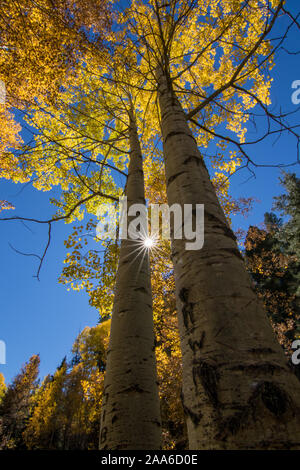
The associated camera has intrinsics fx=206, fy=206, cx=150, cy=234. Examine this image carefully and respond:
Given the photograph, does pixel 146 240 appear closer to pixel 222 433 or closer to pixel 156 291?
pixel 222 433

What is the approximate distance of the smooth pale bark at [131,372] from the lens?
1328 millimetres

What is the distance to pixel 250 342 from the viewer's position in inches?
27.9

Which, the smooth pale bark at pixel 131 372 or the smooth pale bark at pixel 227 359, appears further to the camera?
the smooth pale bark at pixel 131 372

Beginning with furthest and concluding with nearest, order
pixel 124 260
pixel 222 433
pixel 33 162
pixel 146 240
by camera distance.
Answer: pixel 33 162, pixel 146 240, pixel 124 260, pixel 222 433

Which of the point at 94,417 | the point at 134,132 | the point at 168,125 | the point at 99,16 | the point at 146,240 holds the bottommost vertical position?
the point at 94,417

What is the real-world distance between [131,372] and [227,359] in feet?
3.75

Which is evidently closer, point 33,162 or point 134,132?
point 134,132

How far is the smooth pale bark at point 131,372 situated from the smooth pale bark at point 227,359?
0.90 meters

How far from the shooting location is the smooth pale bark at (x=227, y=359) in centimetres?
56

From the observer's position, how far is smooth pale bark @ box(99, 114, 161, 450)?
1328 millimetres

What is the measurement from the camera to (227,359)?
26.9 inches

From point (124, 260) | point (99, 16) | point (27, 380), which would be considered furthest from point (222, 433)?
point (27, 380)

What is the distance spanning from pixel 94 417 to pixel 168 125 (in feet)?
54.8

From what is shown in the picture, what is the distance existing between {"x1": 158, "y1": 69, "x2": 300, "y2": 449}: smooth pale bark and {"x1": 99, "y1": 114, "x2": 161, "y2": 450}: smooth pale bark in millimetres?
897
